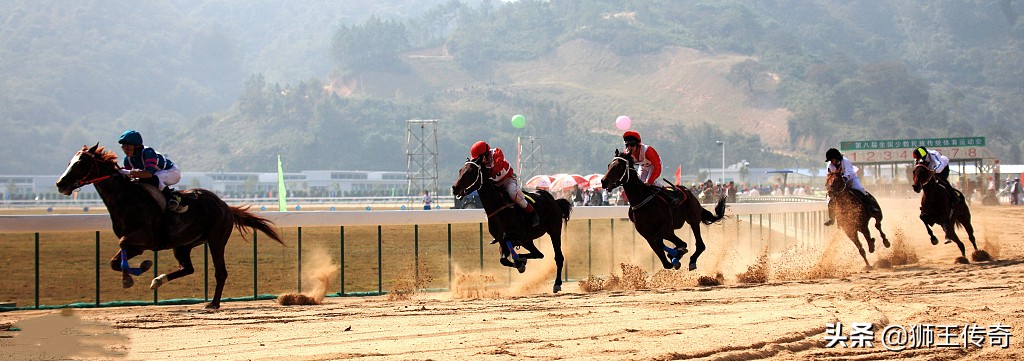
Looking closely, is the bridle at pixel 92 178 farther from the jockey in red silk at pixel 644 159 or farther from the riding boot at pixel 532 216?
the jockey in red silk at pixel 644 159

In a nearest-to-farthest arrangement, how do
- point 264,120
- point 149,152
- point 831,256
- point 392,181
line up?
point 149,152, point 831,256, point 392,181, point 264,120

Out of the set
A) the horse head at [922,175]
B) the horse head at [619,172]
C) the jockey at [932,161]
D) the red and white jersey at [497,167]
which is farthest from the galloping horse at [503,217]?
the jockey at [932,161]

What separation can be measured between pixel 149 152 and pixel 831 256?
32.7 ft

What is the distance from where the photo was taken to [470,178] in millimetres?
12516

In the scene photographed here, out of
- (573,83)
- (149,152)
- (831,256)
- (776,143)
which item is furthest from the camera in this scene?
(573,83)

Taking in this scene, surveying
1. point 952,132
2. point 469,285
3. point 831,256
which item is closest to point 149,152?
point 469,285

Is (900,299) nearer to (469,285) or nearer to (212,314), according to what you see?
(469,285)

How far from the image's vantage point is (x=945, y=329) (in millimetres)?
8242

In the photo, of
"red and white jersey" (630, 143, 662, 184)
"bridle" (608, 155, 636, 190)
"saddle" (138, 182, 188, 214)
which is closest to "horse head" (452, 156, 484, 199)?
"bridle" (608, 155, 636, 190)

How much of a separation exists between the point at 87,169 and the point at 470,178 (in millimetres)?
4137

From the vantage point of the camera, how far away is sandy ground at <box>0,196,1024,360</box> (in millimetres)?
7426

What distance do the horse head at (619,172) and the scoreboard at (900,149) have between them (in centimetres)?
4585

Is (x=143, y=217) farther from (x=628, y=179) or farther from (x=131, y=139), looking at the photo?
(x=628, y=179)

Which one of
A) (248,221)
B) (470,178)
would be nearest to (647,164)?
(470,178)
